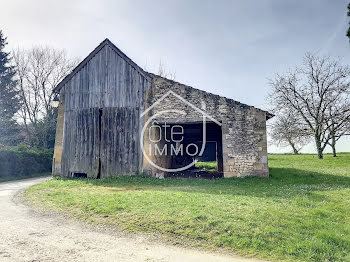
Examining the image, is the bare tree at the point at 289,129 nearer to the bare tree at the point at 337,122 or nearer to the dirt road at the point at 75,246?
the bare tree at the point at 337,122

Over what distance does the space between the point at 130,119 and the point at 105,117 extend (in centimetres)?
146

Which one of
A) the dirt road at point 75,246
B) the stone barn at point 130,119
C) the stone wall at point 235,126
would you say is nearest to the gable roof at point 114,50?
the stone barn at point 130,119

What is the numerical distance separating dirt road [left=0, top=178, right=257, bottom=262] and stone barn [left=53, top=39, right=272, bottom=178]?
7.53 metres

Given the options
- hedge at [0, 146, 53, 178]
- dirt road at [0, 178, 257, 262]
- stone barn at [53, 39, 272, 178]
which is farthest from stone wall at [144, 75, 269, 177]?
hedge at [0, 146, 53, 178]

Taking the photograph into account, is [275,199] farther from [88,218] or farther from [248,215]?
[88,218]

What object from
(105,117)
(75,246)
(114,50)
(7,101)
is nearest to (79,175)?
(105,117)

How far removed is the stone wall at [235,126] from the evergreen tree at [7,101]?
67.0 ft

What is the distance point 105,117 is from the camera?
45.8 feet

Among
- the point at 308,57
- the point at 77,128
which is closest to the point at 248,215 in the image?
the point at 77,128

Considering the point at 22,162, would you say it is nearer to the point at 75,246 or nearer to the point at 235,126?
the point at 235,126

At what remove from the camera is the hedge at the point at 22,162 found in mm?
16802

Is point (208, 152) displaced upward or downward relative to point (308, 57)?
downward

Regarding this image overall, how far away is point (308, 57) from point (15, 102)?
31.3 meters

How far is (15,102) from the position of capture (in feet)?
90.9
